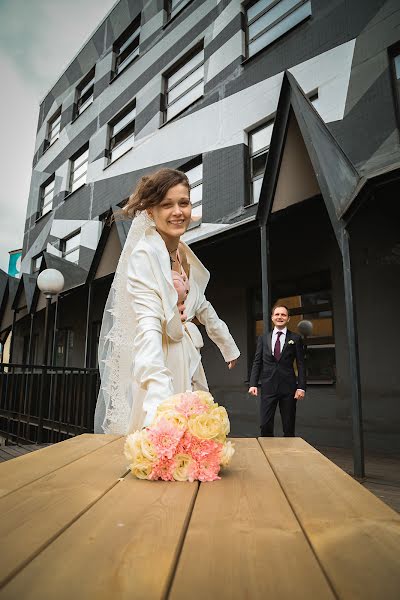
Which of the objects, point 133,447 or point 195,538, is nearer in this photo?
point 195,538

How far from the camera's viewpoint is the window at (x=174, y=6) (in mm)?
10630

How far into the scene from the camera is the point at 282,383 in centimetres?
479

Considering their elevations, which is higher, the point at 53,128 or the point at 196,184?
the point at 53,128

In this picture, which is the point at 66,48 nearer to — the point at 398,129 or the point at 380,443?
the point at 398,129

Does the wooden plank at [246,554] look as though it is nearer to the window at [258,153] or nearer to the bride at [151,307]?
the bride at [151,307]

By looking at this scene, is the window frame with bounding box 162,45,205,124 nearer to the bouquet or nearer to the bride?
the bride

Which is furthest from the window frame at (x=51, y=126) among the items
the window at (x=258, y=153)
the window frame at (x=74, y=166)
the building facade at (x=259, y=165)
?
the window at (x=258, y=153)

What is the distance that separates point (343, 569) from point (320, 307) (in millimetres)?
6409

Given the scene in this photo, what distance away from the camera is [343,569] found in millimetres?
531

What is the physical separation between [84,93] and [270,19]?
29.7ft

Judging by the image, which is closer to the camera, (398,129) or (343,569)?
(343,569)

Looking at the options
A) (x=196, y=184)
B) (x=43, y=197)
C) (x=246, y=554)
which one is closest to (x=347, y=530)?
(x=246, y=554)

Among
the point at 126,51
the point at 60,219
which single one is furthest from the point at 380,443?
the point at 126,51

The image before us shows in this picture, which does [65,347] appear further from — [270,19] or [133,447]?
[133,447]
